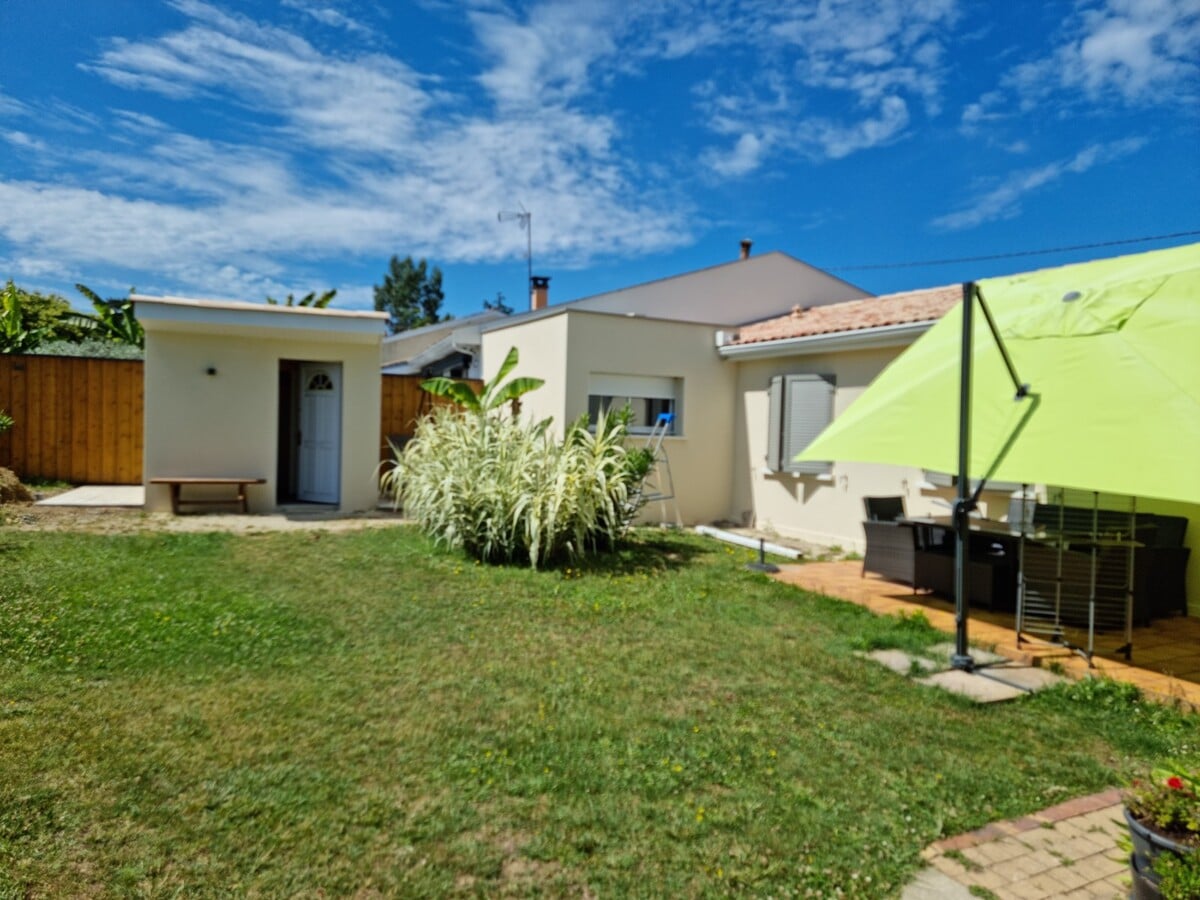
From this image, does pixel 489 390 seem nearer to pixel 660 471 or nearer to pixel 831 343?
pixel 660 471

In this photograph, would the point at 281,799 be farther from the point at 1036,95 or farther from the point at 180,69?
the point at 1036,95

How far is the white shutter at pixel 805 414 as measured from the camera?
41.9 ft

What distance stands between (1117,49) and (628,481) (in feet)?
41.5

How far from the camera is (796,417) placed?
1323 cm

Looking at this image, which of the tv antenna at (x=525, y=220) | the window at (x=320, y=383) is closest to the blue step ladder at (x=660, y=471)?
the window at (x=320, y=383)

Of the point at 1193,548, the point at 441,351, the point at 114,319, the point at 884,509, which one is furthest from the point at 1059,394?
the point at 114,319

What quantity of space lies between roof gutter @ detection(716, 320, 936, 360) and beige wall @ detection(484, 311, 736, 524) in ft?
2.32

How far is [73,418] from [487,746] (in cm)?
1658

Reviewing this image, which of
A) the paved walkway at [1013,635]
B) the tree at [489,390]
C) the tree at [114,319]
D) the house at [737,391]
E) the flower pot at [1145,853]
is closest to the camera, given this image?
the flower pot at [1145,853]

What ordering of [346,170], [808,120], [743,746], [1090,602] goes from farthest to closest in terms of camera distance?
[808,120] < [346,170] < [1090,602] < [743,746]

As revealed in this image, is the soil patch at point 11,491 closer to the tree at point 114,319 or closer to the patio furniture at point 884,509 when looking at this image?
the tree at point 114,319

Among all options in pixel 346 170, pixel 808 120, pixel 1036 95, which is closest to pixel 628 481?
pixel 346 170

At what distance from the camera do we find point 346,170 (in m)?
17.8

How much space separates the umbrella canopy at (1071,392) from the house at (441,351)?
12925mm
